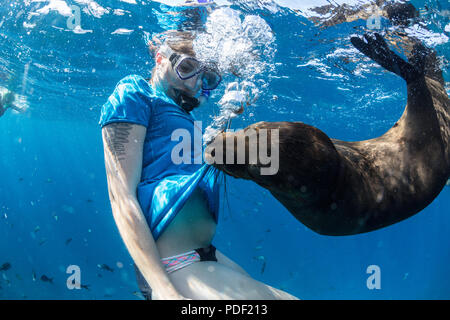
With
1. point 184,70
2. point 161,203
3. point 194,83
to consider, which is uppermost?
point 184,70

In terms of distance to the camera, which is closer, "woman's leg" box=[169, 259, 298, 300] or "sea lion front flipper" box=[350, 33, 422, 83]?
"woman's leg" box=[169, 259, 298, 300]

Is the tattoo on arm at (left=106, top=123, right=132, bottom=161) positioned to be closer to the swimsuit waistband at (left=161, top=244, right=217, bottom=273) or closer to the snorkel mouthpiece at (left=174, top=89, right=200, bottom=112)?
the swimsuit waistband at (left=161, top=244, right=217, bottom=273)

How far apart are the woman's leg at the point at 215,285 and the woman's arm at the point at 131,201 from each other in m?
0.10

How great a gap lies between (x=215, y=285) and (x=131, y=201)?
0.78 m

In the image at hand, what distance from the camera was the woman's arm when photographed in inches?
66.3

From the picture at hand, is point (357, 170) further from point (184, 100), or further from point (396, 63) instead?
point (184, 100)

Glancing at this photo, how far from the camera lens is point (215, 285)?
168 centimetres

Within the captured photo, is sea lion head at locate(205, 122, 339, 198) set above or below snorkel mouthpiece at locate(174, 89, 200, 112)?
below

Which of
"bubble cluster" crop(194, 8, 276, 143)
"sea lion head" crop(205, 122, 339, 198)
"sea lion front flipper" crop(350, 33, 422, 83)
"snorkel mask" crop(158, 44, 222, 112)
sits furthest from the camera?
"bubble cluster" crop(194, 8, 276, 143)

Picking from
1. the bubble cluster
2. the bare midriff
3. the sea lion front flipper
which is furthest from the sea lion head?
the bubble cluster

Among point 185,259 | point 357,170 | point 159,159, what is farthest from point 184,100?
point 357,170

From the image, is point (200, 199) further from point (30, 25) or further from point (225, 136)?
point (30, 25)

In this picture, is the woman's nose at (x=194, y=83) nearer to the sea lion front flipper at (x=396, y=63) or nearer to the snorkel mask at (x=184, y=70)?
the snorkel mask at (x=184, y=70)

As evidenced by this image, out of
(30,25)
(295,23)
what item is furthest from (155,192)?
(30,25)
